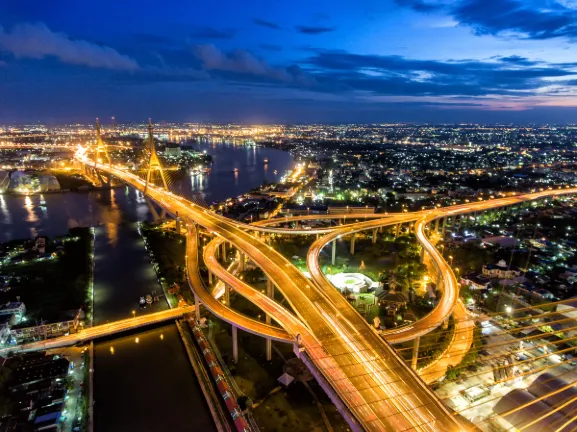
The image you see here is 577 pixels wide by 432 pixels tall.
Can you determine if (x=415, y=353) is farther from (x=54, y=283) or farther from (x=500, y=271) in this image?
(x=54, y=283)

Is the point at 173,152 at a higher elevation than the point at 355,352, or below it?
higher

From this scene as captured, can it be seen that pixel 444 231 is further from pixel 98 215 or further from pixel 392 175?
pixel 98 215

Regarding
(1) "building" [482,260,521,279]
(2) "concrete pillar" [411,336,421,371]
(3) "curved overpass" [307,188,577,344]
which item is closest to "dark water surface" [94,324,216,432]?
(3) "curved overpass" [307,188,577,344]

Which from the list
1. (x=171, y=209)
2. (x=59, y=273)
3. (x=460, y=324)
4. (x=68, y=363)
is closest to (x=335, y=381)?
(x=460, y=324)

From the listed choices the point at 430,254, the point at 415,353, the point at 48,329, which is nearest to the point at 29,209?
the point at 48,329

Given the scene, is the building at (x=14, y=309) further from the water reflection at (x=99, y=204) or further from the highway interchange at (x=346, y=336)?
the water reflection at (x=99, y=204)
